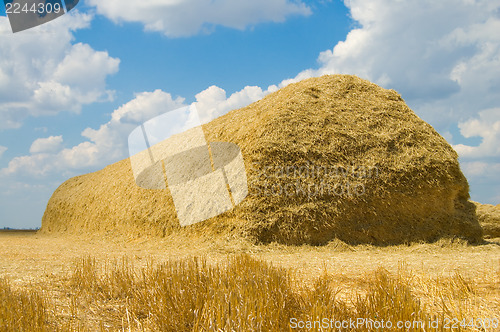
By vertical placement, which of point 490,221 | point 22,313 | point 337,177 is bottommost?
point 22,313

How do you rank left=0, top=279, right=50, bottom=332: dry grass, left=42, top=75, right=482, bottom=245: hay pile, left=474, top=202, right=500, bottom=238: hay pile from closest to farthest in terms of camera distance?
1. left=0, top=279, right=50, bottom=332: dry grass
2. left=42, top=75, right=482, bottom=245: hay pile
3. left=474, top=202, right=500, bottom=238: hay pile

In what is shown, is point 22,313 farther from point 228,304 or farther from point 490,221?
point 490,221

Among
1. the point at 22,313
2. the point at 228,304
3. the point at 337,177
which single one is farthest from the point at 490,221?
the point at 22,313

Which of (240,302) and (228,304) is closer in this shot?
(240,302)

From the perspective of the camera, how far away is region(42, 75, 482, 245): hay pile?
29.9ft

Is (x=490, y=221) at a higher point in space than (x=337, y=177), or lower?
lower

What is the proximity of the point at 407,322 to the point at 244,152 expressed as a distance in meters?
7.37

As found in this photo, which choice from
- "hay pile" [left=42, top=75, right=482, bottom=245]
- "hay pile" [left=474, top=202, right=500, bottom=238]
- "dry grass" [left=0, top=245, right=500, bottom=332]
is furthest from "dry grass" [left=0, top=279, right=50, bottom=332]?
"hay pile" [left=474, top=202, right=500, bottom=238]

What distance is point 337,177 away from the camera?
31.6ft

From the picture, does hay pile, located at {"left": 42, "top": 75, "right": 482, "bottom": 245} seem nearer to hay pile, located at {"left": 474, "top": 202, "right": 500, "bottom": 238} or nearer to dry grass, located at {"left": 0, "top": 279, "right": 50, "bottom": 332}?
hay pile, located at {"left": 474, "top": 202, "right": 500, "bottom": 238}

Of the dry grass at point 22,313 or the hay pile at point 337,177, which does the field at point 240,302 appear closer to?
the dry grass at point 22,313

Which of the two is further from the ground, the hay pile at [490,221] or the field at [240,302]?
the hay pile at [490,221]

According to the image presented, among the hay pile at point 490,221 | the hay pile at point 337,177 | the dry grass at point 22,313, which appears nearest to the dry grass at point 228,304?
the dry grass at point 22,313

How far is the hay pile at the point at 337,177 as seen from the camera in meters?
9.12
